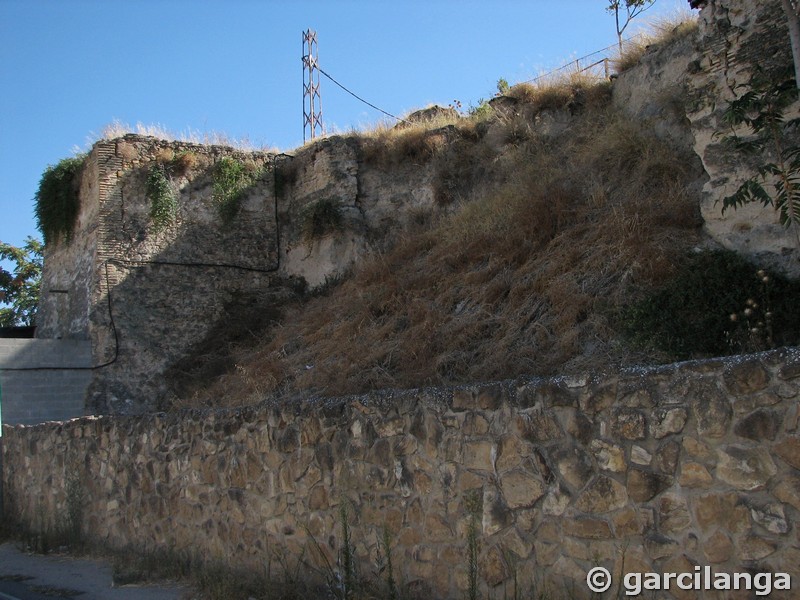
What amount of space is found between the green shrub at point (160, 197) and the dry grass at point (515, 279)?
14.3 feet

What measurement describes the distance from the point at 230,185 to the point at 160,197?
1.70 metres

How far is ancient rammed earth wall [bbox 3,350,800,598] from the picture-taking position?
427 cm

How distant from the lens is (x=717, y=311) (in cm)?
666

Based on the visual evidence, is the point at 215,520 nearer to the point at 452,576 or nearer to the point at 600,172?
the point at 452,576

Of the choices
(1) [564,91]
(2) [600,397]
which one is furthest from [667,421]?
(1) [564,91]

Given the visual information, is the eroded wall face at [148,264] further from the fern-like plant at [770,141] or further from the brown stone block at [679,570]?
the brown stone block at [679,570]

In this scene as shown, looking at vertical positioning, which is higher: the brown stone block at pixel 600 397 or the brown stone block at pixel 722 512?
the brown stone block at pixel 600 397

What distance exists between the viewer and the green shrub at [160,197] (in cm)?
1617

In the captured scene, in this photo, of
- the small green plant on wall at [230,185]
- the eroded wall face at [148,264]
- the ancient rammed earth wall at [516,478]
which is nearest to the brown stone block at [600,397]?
the ancient rammed earth wall at [516,478]

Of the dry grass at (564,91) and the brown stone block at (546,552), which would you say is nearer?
the brown stone block at (546,552)

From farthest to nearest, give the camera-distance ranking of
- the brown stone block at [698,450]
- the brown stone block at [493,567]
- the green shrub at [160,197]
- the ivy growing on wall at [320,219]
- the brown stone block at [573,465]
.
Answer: the green shrub at [160,197]
the ivy growing on wall at [320,219]
the brown stone block at [493,567]
the brown stone block at [573,465]
the brown stone block at [698,450]

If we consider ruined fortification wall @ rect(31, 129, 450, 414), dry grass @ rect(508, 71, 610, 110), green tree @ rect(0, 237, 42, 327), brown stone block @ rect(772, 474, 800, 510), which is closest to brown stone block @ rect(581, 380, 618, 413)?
brown stone block @ rect(772, 474, 800, 510)

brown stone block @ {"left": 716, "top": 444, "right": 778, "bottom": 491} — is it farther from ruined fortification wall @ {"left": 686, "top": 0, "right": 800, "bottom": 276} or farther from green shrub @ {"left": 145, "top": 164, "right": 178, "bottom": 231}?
green shrub @ {"left": 145, "top": 164, "right": 178, "bottom": 231}

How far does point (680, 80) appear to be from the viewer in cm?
1146
